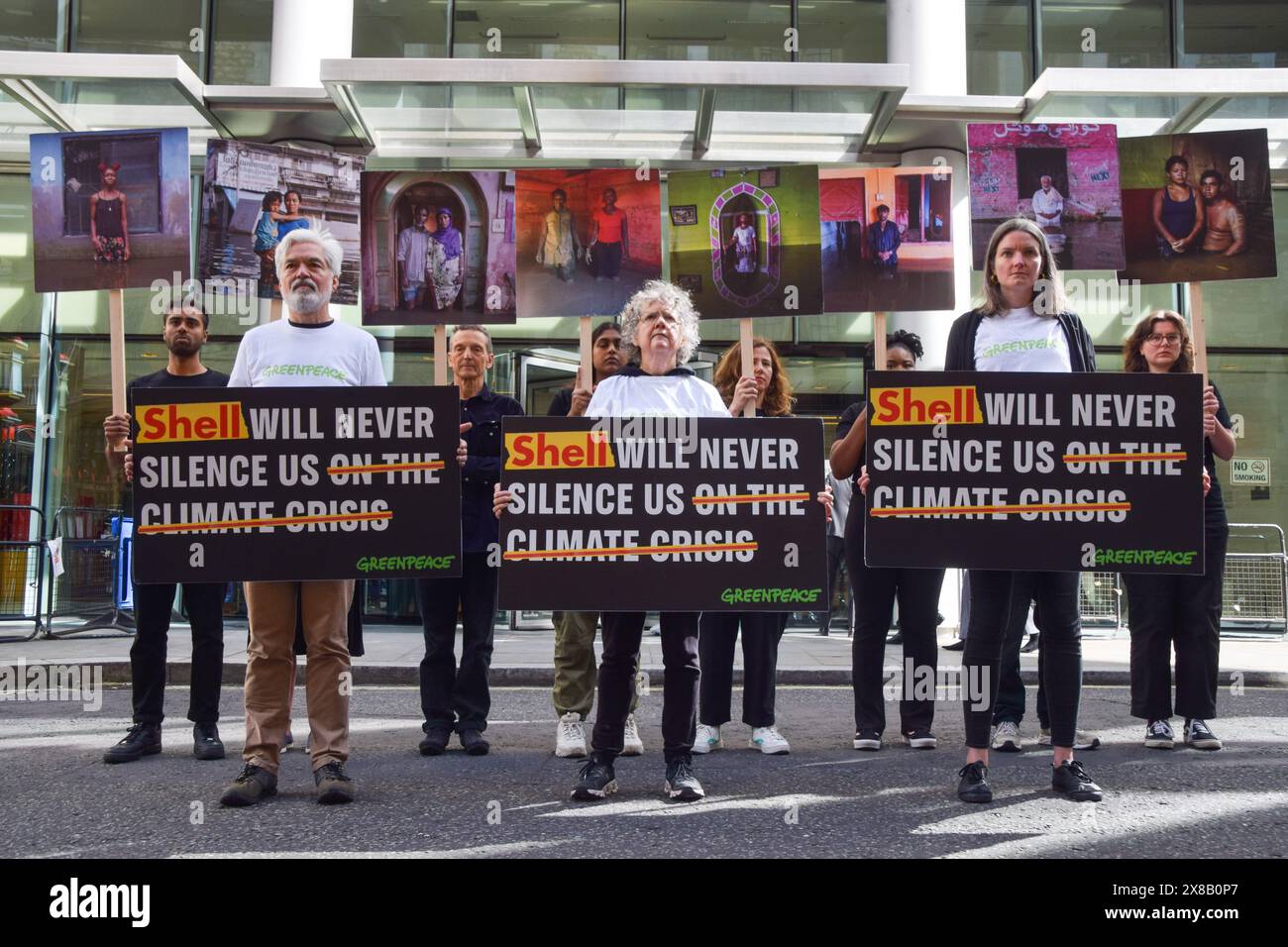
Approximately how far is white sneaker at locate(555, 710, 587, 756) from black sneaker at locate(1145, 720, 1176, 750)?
2.82 meters

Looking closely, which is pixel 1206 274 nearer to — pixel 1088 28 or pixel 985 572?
pixel 985 572

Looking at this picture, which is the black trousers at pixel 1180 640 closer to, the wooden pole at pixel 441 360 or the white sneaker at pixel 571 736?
the white sneaker at pixel 571 736

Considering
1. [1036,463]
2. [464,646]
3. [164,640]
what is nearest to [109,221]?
[164,640]

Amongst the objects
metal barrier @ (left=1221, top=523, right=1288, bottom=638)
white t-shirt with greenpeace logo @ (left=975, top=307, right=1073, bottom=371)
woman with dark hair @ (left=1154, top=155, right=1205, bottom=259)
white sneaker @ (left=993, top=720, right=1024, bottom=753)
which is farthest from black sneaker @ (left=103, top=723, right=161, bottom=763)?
metal barrier @ (left=1221, top=523, right=1288, bottom=638)

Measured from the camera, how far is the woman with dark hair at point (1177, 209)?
19.9 feet

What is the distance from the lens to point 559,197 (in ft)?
20.4

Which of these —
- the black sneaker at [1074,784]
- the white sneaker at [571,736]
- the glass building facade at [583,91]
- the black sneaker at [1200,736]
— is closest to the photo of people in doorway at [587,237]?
the white sneaker at [571,736]

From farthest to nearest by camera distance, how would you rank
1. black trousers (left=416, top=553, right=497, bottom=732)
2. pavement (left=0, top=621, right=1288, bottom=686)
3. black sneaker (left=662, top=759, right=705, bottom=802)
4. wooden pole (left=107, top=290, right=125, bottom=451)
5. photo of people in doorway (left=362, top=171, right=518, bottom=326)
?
pavement (left=0, top=621, right=1288, bottom=686)
photo of people in doorway (left=362, top=171, right=518, bottom=326)
black trousers (left=416, top=553, right=497, bottom=732)
wooden pole (left=107, top=290, right=125, bottom=451)
black sneaker (left=662, top=759, right=705, bottom=802)

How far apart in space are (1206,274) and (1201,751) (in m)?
2.38

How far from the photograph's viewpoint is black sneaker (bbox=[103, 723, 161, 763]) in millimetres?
5520

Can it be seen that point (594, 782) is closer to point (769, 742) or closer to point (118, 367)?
point (769, 742)

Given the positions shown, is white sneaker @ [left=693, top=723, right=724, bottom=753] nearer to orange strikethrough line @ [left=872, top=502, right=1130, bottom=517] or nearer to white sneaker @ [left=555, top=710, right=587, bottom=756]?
white sneaker @ [left=555, top=710, right=587, bottom=756]

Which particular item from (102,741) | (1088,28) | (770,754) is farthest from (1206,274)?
(1088,28)

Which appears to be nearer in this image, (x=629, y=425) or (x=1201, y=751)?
(x=629, y=425)
